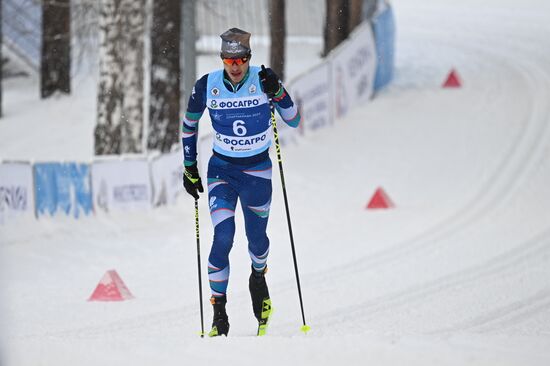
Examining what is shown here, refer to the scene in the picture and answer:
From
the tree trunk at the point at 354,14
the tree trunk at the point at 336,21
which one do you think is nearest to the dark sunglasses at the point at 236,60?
the tree trunk at the point at 336,21

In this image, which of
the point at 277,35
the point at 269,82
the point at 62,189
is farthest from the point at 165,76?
the point at 269,82

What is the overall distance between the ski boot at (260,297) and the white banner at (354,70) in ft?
37.5

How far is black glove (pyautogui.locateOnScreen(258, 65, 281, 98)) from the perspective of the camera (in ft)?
25.3

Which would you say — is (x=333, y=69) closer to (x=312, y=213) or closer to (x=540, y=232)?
(x=312, y=213)

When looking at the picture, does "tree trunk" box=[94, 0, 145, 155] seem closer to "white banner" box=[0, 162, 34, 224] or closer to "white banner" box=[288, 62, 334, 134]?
"white banner" box=[0, 162, 34, 224]

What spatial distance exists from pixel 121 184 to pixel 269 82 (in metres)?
7.46

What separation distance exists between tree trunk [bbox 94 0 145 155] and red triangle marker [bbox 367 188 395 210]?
373cm

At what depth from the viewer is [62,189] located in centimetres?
1449

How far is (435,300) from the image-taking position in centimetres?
1027

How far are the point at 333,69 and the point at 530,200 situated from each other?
5799 millimetres

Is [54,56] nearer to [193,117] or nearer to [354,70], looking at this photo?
[354,70]

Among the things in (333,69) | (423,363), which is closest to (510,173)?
(333,69)

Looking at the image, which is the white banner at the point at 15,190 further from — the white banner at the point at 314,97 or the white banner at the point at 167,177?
the white banner at the point at 314,97

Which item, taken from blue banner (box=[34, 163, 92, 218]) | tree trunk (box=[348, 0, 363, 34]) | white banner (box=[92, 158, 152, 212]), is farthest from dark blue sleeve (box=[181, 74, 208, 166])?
tree trunk (box=[348, 0, 363, 34])
